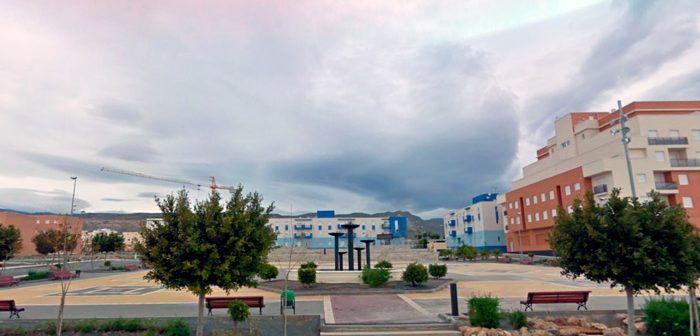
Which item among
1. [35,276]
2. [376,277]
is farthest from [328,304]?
[35,276]

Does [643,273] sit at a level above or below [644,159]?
below

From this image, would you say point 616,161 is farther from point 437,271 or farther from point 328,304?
point 328,304

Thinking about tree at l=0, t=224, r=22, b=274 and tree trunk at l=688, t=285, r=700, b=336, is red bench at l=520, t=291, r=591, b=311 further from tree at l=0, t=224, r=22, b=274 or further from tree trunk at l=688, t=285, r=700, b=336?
tree at l=0, t=224, r=22, b=274

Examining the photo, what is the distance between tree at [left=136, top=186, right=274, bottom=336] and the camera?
30.0ft

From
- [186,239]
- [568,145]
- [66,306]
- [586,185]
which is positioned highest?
[568,145]

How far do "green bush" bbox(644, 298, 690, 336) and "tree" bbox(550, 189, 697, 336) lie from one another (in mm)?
669

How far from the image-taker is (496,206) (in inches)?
3206

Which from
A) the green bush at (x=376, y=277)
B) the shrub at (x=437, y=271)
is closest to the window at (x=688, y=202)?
the shrub at (x=437, y=271)

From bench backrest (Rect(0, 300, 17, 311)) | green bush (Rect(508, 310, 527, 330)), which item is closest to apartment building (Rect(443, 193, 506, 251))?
green bush (Rect(508, 310, 527, 330))

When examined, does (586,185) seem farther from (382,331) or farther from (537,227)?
(382,331)

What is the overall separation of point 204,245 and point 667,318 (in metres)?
11.5

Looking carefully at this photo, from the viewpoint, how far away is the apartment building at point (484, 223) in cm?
8038

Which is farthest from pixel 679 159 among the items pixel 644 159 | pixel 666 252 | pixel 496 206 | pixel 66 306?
pixel 66 306

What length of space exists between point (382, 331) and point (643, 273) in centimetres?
674
